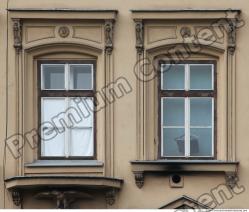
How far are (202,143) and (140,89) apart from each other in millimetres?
1182

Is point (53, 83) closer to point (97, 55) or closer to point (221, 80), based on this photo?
point (97, 55)

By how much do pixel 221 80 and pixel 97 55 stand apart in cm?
181

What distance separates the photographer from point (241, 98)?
20438 mm

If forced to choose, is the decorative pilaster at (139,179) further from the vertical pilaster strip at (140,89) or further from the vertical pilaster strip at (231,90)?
the vertical pilaster strip at (231,90)

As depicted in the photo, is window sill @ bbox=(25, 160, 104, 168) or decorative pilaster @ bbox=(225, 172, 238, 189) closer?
decorative pilaster @ bbox=(225, 172, 238, 189)

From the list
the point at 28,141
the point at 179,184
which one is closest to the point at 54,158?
the point at 28,141

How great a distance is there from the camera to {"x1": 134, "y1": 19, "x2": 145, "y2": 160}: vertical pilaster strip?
20438 millimetres

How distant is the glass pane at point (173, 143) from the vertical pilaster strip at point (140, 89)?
372mm

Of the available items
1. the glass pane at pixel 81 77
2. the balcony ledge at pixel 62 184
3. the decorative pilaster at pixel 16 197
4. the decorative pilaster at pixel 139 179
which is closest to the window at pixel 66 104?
the glass pane at pixel 81 77

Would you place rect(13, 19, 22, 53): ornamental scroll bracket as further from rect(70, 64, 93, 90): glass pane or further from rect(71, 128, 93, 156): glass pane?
rect(71, 128, 93, 156): glass pane

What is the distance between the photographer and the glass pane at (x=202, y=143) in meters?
20.6

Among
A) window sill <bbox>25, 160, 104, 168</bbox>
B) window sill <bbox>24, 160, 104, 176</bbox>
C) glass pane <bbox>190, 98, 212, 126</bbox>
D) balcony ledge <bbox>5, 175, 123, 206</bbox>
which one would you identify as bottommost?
balcony ledge <bbox>5, 175, 123, 206</bbox>

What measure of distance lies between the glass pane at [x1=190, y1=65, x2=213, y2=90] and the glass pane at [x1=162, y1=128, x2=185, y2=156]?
72cm

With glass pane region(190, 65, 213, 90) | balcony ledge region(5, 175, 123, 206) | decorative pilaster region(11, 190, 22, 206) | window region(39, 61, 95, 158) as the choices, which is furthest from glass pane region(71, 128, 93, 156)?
glass pane region(190, 65, 213, 90)
